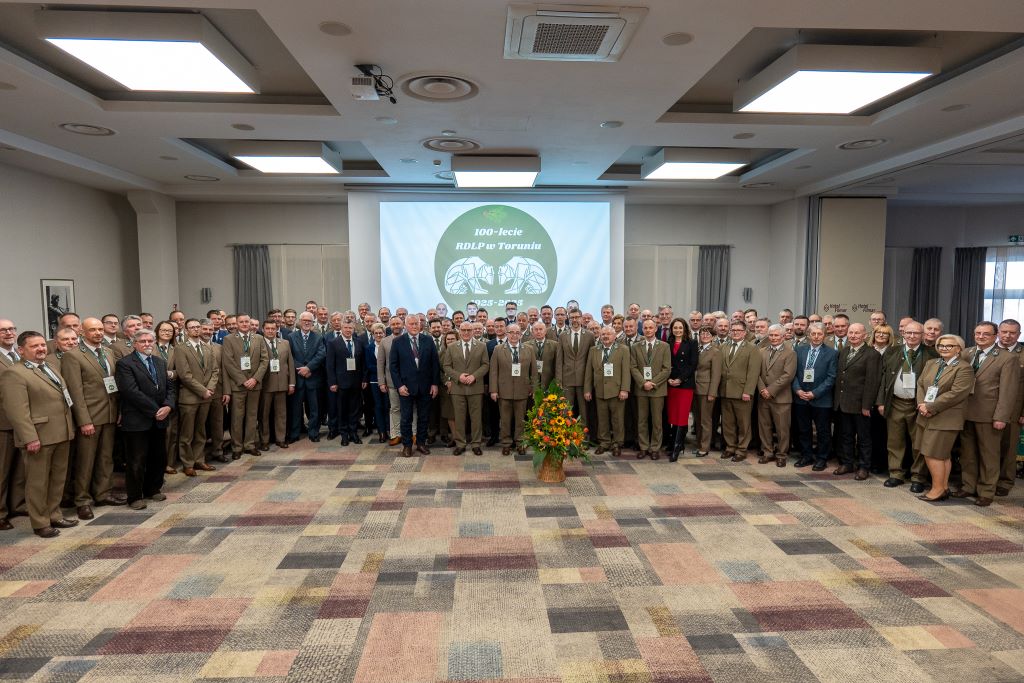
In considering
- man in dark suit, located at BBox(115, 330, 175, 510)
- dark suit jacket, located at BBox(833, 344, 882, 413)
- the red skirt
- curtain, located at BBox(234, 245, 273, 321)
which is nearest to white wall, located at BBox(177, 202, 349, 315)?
curtain, located at BBox(234, 245, 273, 321)

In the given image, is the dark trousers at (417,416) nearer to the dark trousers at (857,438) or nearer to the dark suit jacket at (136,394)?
the dark suit jacket at (136,394)

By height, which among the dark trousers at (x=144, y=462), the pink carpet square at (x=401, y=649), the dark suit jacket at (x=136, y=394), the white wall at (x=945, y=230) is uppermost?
the white wall at (x=945, y=230)

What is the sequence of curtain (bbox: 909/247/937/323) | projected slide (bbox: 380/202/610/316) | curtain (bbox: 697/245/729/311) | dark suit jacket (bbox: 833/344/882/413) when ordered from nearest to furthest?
dark suit jacket (bbox: 833/344/882/413)
projected slide (bbox: 380/202/610/316)
curtain (bbox: 697/245/729/311)
curtain (bbox: 909/247/937/323)

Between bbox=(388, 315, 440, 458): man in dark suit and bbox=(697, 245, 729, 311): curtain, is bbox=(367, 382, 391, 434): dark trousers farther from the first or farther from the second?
bbox=(697, 245, 729, 311): curtain

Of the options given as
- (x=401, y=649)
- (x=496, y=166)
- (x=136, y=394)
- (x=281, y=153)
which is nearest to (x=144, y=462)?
(x=136, y=394)

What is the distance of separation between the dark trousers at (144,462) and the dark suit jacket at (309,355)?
82.0 inches

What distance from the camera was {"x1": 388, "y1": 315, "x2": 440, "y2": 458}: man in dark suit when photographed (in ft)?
21.4

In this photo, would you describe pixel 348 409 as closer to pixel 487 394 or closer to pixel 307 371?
pixel 307 371

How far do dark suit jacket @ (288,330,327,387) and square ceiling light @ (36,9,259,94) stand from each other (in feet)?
10.6

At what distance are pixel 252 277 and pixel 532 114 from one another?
7809 millimetres

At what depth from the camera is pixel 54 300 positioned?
884 centimetres

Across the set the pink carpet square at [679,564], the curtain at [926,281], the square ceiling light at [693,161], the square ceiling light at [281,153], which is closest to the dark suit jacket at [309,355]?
the square ceiling light at [281,153]

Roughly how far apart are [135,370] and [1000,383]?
7717 mm

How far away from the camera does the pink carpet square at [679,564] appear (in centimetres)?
366
